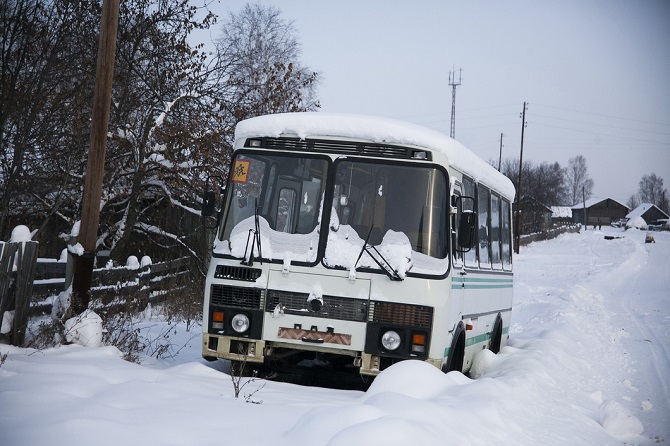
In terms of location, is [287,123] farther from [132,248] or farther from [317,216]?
[132,248]

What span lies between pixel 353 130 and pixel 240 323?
2278mm

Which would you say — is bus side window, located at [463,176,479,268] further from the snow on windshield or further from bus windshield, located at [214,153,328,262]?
bus windshield, located at [214,153,328,262]

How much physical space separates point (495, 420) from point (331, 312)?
213 cm

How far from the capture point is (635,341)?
15289 millimetres

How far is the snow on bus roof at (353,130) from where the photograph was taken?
308 inches

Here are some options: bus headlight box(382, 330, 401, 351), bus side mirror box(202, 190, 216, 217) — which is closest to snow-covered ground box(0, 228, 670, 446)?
bus headlight box(382, 330, 401, 351)

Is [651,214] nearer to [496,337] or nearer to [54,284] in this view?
[496,337]

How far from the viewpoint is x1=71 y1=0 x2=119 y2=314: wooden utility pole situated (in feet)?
29.5

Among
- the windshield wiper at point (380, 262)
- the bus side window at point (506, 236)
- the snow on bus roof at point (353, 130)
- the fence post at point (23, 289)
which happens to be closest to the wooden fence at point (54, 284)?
the fence post at point (23, 289)

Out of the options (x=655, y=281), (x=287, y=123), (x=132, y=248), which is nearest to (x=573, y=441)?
(x=287, y=123)

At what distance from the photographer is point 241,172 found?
26.6 feet

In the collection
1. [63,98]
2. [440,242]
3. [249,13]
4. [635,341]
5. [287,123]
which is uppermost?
[249,13]

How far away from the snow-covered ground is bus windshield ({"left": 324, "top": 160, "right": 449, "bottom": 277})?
1210mm

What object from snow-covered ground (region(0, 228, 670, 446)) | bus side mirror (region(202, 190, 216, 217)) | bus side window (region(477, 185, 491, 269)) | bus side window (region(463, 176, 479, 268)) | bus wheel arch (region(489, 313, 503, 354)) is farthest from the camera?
bus wheel arch (region(489, 313, 503, 354))
